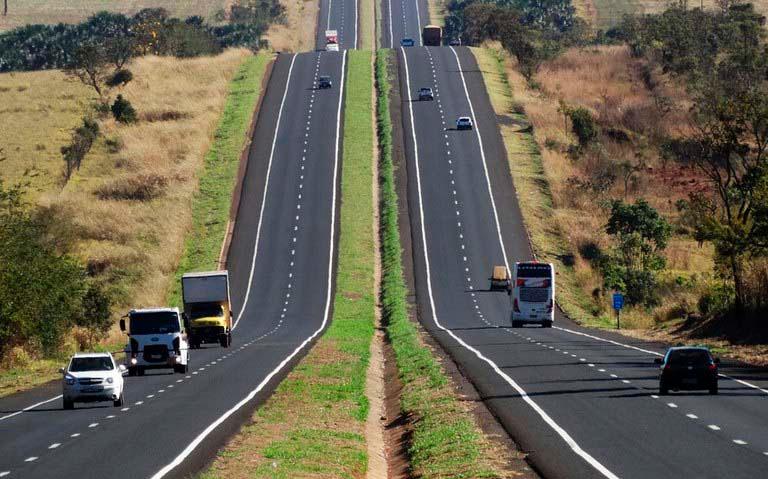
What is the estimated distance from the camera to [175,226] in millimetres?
98500

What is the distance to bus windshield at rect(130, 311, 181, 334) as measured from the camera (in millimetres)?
50188

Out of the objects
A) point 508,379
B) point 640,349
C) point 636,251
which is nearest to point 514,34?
point 636,251

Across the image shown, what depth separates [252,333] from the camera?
2862 inches

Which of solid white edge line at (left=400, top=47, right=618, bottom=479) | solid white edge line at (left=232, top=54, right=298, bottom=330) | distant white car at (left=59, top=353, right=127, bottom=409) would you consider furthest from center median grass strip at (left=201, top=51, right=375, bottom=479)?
solid white edge line at (left=232, top=54, right=298, bottom=330)

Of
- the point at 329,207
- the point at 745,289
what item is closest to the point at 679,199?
the point at 329,207

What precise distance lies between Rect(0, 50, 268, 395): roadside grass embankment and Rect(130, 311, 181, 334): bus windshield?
4.30m

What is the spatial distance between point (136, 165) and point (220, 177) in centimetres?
807

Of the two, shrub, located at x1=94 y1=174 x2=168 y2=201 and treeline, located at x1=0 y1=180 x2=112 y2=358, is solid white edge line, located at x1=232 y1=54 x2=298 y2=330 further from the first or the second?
treeline, located at x1=0 y1=180 x2=112 y2=358

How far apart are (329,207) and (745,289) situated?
47.1m

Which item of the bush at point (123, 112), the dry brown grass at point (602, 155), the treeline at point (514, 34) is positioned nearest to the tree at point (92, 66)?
the bush at point (123, 112)

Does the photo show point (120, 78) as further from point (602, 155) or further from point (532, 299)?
point (532, 299)

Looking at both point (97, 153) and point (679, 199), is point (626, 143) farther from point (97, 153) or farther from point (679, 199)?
point (97, 153)

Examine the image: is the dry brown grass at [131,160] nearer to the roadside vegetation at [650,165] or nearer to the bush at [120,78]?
the bush at [120,78]

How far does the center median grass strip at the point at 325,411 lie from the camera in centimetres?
2634
